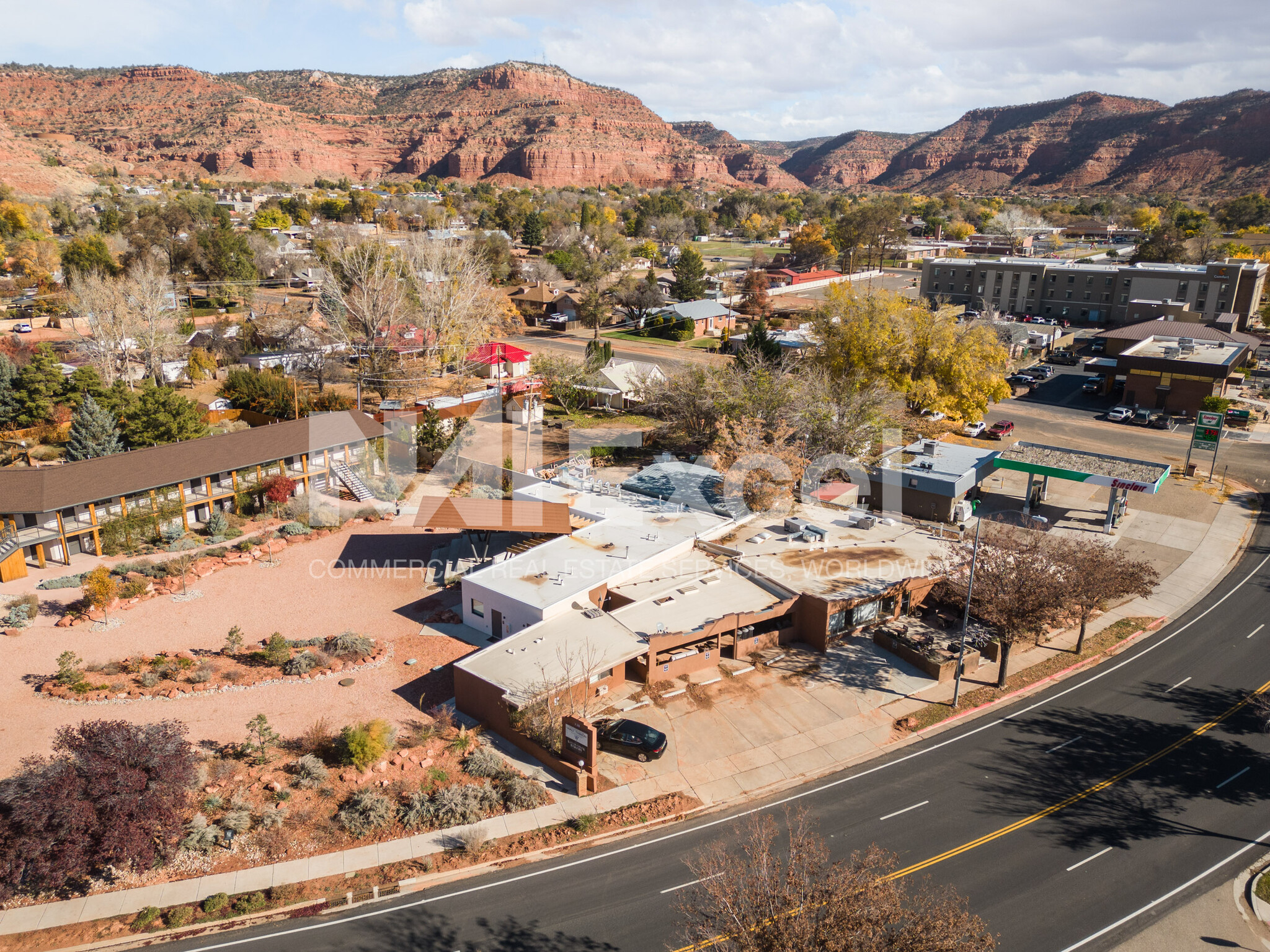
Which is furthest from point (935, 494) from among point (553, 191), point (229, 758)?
point (553, 191)

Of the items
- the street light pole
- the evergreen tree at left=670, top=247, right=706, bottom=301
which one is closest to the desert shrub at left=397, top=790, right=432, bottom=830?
the street light pole

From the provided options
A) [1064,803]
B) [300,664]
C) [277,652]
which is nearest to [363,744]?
[300,664]

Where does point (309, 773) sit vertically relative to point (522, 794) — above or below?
above

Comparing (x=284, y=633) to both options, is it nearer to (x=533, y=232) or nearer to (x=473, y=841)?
(x=473, y=841)

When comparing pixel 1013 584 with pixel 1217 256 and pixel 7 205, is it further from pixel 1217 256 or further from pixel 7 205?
pixel 7 205

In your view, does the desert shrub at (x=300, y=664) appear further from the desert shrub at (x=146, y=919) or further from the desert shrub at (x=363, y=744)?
the desert shrub at (x=146, y=919)

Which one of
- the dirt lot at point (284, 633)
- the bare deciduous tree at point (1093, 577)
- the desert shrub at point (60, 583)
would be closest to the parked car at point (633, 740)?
the dirt lot at point (284, 633)

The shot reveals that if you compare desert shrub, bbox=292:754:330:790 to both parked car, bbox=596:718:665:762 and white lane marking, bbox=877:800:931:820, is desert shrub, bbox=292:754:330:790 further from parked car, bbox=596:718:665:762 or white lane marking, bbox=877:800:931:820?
white lane marking, bbox=877:800:931:820
